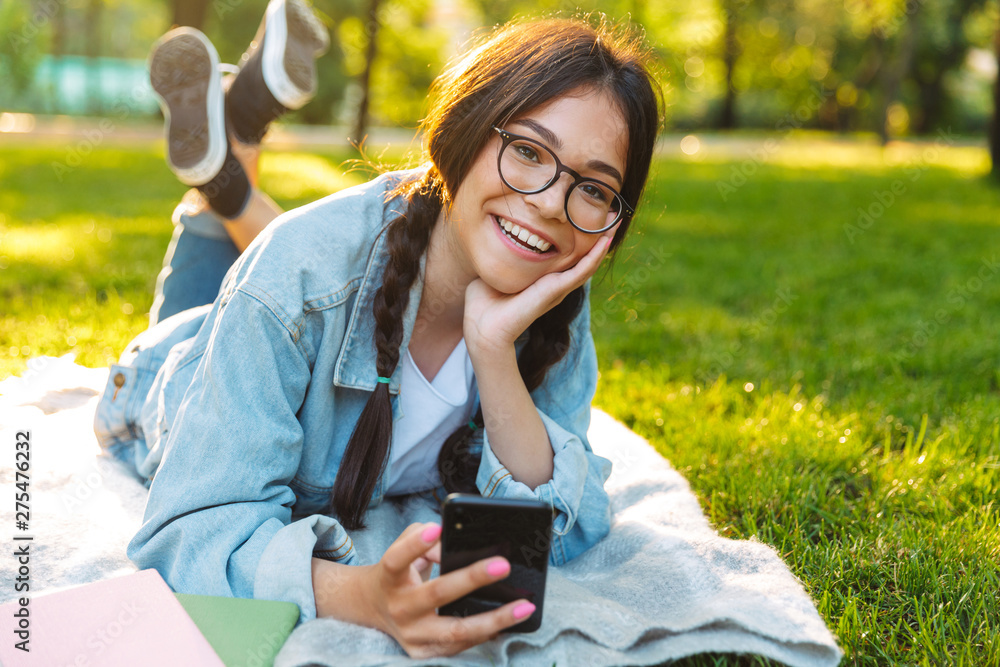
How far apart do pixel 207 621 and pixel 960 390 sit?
10.3 ft

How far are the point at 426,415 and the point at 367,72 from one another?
11983mm

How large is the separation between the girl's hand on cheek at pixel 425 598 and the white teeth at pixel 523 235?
736 millimetres

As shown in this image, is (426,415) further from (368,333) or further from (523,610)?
(523,610)

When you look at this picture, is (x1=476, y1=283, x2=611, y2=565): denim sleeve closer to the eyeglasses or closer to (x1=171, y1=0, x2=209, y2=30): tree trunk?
the eyeglasses

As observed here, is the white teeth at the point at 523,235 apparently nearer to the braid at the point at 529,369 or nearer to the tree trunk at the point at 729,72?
the braid at the point at 529,369

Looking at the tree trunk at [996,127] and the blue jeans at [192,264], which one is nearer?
the blue jeans at [192,264]

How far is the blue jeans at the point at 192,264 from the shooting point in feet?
9.70

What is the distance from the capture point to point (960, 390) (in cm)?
336

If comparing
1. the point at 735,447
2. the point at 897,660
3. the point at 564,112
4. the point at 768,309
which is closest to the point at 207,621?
the point at 564,112

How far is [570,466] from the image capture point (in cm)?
207

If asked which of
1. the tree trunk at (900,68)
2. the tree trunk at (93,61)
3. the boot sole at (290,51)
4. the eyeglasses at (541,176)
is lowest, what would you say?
the tree trunk at (93,61)

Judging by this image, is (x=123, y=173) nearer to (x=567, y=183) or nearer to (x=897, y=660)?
(x=567, y=183)

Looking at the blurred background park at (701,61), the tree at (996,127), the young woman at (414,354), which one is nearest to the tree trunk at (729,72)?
the blurred background park at (701,61)

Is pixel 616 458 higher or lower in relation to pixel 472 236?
lower
